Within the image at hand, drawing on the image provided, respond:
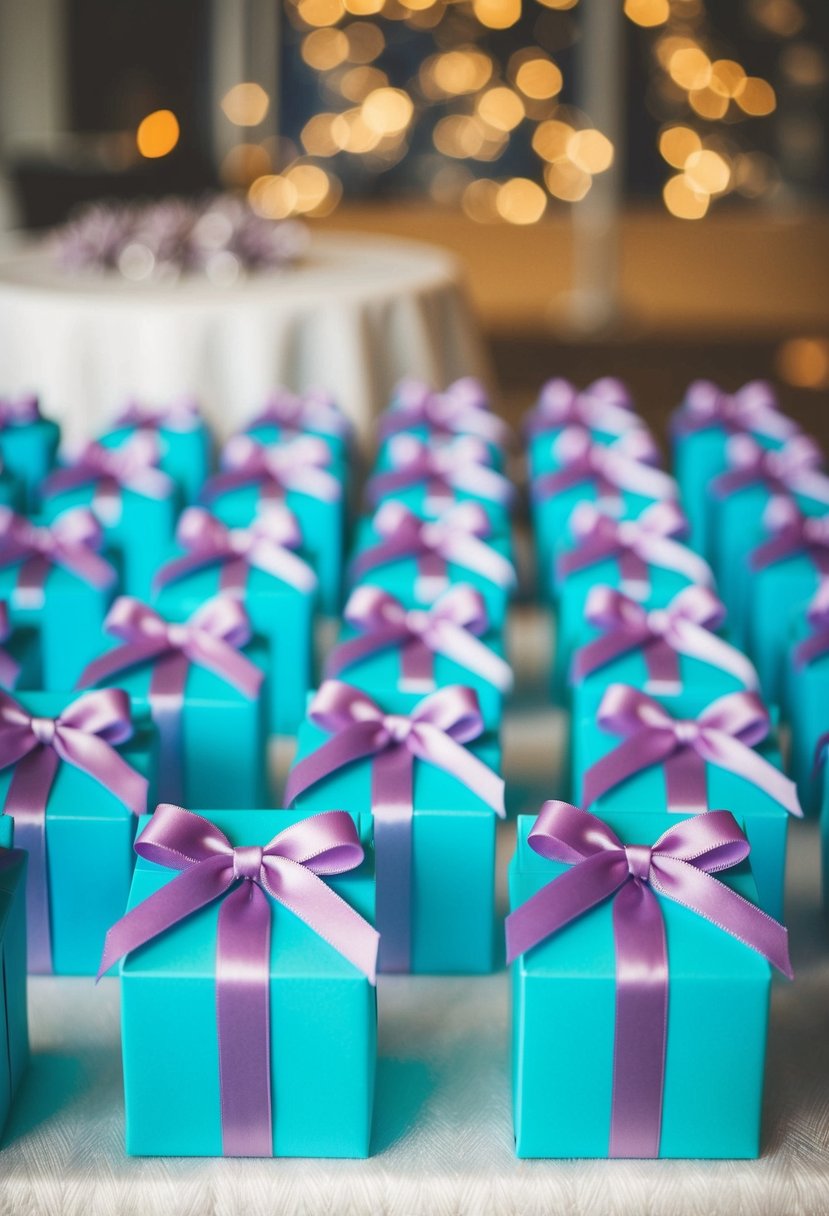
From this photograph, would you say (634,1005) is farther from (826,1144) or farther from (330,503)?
(330,503)

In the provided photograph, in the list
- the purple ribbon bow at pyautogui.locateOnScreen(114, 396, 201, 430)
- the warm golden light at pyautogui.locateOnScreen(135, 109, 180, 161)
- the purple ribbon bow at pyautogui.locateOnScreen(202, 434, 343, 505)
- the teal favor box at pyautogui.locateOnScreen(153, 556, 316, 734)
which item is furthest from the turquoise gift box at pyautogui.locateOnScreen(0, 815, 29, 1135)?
the warm golden light at pyautogui.locateOnScreen(135, 109, 180, 161)

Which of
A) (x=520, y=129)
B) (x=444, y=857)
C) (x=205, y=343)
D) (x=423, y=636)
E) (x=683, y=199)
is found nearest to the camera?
(x=444, y=857)

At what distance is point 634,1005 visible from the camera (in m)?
0.97

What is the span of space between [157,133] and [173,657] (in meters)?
6.61

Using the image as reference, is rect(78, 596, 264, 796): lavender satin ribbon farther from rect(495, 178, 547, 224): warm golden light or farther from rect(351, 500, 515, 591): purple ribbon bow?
rect(495, 178, 547, 224): warm golden light

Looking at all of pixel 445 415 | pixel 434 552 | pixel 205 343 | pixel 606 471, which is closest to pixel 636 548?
pixel 434 552

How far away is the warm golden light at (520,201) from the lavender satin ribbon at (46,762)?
6506 millimetres

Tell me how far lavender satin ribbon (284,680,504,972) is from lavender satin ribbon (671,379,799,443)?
4.95 feet

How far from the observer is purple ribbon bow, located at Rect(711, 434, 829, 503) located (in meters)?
2.24

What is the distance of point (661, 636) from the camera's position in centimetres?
158

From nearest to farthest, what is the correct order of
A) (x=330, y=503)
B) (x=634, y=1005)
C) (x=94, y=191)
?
1. (x=634, y=1005)
2. (x=330, y=503)
3. (x=94, y=191)

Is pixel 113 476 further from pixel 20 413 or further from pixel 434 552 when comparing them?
pixel 434 552

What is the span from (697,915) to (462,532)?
1015 millimetres

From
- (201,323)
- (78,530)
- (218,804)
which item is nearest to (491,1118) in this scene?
(218,804)
